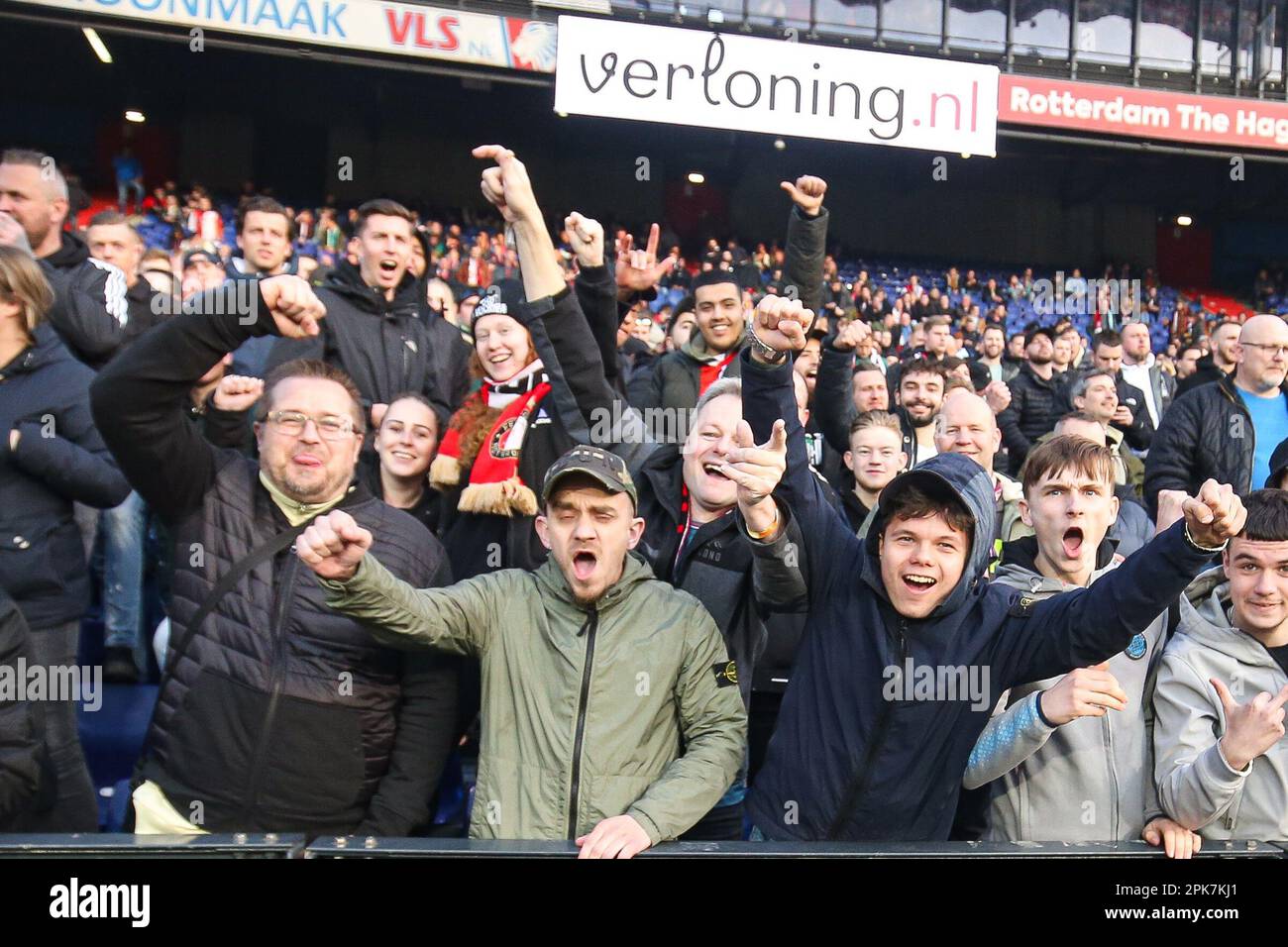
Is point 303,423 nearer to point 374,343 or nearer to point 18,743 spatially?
point 18,743

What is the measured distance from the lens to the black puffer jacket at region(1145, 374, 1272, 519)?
455cm

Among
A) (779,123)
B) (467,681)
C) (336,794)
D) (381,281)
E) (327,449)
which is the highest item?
(779,123)

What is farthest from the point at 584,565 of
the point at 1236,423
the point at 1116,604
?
the point at 1236,423

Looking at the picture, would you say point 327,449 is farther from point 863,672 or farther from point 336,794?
point 863,672

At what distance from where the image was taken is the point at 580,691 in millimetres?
2420

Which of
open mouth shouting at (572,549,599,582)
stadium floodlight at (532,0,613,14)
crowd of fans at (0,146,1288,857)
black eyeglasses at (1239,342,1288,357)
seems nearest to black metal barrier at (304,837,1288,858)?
crowd of fans at (0,146,1288,857)

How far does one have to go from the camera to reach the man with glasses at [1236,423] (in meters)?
4.55

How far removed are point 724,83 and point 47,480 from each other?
8.83m

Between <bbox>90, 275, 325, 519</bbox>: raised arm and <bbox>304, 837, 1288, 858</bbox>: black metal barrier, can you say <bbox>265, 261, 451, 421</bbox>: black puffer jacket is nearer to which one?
<bbox>90, 275, 325, 519</bbox>: raised arm

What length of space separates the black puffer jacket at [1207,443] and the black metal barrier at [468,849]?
311cm

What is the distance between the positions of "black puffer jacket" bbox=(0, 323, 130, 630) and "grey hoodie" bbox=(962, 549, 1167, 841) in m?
2.53
